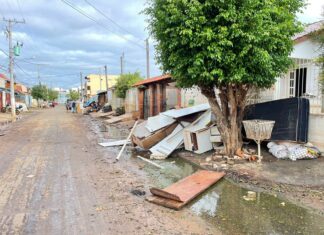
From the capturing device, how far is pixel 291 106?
7.93 metres

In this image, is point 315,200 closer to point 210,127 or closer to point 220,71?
point 220,71

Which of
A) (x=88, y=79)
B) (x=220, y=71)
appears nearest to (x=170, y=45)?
(x=220, y=71)

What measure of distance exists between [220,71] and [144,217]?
391 cm

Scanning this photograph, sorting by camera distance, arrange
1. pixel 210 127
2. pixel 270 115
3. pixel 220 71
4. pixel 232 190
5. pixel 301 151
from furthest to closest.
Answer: pixel 210 127
pixel 270 115
pixel 301 151
pixel 220 71
pixel 232 190

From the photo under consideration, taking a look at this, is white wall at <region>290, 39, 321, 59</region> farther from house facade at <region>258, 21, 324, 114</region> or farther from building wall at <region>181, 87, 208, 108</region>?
building wall at <region>181, 87, 208, 108</region>

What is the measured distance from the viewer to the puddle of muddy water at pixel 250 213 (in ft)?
13.6

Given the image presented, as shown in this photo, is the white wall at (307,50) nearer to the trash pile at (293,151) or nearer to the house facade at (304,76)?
the house facade at (304,76)

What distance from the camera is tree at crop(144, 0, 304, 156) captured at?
21.4 feet

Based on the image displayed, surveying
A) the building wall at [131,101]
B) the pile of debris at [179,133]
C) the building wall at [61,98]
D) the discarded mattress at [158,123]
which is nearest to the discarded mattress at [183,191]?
the pile of debris at [179,133]

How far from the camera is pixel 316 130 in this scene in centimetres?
793

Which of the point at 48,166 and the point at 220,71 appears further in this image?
the point at 48,166

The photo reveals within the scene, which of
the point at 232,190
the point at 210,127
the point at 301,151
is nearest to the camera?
the point at 232,190

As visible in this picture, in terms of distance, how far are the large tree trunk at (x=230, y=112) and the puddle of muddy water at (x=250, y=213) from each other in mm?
1939

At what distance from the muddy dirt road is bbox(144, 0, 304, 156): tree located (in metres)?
3.17
